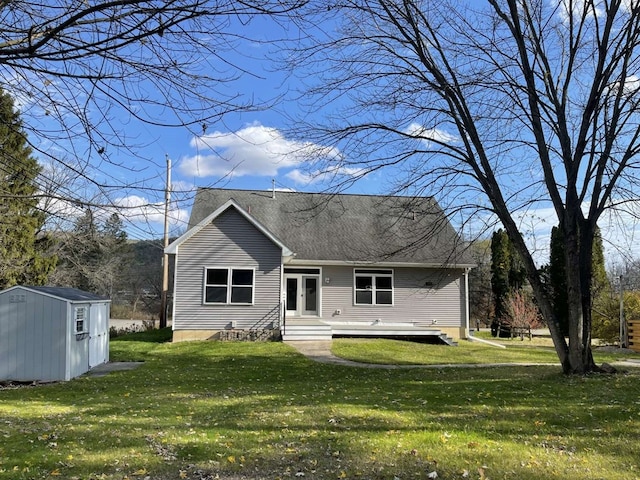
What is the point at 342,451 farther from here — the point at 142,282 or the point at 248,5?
the point at 142,282

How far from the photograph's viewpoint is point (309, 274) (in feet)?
73.6

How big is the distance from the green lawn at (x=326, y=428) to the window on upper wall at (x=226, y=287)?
8.87 meters

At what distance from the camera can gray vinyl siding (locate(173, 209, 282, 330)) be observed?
20.0 m

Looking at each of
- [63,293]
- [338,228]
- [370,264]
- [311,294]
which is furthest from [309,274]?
[63,293]

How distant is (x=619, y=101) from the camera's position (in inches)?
442

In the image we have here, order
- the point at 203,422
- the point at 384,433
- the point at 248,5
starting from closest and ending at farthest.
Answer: the point at 248,5
the point at 384,433
the point at 203,422

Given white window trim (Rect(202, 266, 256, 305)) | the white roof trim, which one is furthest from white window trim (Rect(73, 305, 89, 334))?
white window trim (Rect(202, 266, 256, 305))

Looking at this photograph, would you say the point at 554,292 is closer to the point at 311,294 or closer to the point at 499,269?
the point at 311,294

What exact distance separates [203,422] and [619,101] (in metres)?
10.8

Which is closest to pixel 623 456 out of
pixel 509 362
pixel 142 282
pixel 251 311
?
pixel 509 362

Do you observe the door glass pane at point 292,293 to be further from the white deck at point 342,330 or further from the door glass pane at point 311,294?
the white deck at point 342,330

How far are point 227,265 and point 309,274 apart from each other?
3.93 metres

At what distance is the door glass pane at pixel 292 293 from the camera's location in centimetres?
2238

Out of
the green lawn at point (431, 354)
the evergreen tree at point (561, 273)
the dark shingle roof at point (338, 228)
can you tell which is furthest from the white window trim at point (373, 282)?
the evergreen tree at point (561, 273)
